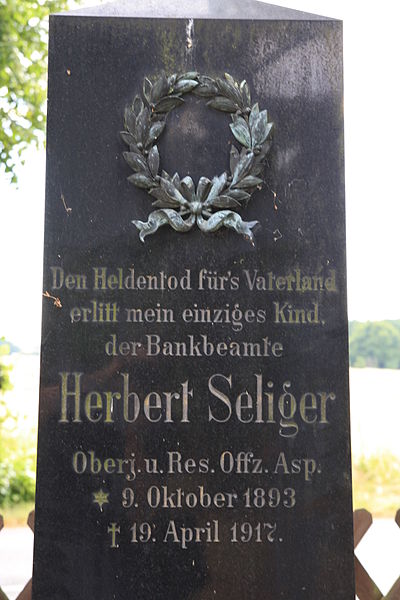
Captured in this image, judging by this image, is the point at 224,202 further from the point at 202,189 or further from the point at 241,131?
the point at 241,131

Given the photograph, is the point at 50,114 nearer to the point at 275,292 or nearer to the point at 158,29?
the point at 158,29

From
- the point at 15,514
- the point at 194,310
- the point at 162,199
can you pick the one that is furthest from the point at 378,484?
the point at 162,199

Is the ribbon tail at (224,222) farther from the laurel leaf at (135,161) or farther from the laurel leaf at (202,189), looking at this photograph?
the laurel leaf at (135,161)

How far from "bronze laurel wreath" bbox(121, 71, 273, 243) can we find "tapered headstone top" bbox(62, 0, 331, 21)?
1.02 ft

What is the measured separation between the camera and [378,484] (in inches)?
405

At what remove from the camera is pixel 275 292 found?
3.46 m

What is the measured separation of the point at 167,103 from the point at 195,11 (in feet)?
1.57

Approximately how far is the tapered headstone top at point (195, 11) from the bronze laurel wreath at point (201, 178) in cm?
31

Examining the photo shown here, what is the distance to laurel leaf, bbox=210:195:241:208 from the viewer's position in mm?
3436

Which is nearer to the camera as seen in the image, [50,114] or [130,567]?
[130,567]

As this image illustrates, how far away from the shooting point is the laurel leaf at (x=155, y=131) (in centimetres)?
346

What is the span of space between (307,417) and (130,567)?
3.37ft

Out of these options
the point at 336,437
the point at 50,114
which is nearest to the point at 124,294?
the point at 50,114

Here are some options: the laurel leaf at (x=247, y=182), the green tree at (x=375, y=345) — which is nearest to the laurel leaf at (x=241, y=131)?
the laurel leaf at (x=247, y=182)
